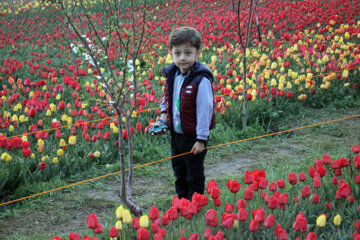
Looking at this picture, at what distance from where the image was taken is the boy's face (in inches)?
115

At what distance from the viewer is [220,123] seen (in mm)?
5227

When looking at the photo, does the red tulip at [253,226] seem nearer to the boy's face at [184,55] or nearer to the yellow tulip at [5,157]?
the boy's face at [184,55]

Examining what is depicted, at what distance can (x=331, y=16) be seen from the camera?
938cm

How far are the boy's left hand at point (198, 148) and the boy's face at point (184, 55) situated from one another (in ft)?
1.74

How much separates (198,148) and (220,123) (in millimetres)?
2306

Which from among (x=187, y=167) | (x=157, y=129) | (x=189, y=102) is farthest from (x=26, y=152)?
(x=189, y=102)

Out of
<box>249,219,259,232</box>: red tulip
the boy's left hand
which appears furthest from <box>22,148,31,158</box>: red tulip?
<box>249,219,259,232</box>: red tulip

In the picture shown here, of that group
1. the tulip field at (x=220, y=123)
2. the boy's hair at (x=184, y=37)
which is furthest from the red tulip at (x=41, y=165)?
the boy's hair at (x=184, y=37)

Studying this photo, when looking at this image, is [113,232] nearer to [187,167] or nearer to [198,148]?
[198,148]

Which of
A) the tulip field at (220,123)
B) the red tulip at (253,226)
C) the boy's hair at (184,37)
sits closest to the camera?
the red tulip at (253,226)

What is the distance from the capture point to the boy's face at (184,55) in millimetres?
2932

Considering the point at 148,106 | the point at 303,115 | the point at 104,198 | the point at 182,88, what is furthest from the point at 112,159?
the point at 303,115

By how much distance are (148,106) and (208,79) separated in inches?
101

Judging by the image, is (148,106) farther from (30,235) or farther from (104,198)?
(30,235)
